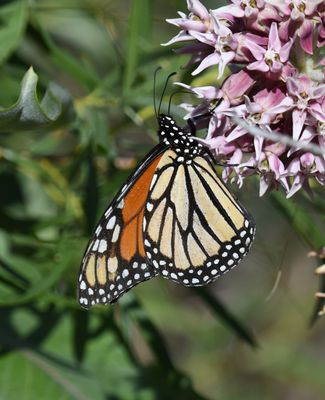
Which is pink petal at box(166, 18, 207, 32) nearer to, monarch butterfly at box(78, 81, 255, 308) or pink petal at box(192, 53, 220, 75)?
pink petal at box(192, 53, 220, 75)

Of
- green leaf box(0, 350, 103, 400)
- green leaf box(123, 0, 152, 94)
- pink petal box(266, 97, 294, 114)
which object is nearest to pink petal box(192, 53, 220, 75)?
pink petal box(266, 97, 294, 114)

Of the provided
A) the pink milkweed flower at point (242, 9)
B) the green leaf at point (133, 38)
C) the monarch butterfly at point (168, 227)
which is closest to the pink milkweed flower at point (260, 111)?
the pink milkweed flower at point (242, 9)

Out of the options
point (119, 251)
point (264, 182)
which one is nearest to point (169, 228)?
point (119, 251)

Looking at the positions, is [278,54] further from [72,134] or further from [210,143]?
[72,134]

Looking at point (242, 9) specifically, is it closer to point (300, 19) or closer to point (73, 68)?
point (300, 19)

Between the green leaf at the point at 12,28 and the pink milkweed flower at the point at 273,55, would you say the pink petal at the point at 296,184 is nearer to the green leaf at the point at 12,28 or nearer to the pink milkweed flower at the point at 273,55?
the pink milkweed flower at the point at 273,55
